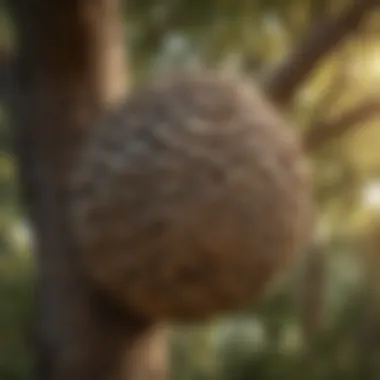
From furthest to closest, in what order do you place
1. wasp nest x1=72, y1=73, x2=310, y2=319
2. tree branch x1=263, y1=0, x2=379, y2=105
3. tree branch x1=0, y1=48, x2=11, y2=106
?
tree branch x1=0, y1=48, x2=11, y2=106, tree branch x1=263, y1=0, x2=379, y2=105, wasp nest x1=72, y1=73, x2=310, y2=319

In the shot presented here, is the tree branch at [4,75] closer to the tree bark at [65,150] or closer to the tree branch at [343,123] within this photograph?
the tree bark at [65,150]

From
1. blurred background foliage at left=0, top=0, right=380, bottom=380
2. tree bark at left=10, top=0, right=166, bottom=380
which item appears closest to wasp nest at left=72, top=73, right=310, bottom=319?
tree bark at left=10, top=0, right=166, bottom=380

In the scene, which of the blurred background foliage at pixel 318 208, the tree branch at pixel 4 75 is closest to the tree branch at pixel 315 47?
the blurred background foliage at pixel 318 208

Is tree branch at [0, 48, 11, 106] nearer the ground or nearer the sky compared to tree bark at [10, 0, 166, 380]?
nearer the sky

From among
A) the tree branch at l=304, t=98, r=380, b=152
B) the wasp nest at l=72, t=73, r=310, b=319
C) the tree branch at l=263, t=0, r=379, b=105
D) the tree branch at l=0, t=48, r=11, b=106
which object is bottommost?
the wasp nest at l=72, t=73, r=310, b=319

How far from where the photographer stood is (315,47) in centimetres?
59

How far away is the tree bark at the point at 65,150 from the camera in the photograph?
58cm

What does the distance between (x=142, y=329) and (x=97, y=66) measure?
0.18 m

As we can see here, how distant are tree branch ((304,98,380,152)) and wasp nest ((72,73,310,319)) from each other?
0.18 m

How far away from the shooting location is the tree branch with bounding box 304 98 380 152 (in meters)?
0.67

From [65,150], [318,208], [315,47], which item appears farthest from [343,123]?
[318,208]

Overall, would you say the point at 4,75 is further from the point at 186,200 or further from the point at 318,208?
the point at 318,208

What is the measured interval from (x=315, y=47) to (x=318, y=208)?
463mm

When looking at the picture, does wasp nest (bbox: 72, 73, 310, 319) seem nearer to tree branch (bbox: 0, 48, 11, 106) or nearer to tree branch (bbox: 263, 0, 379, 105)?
tree branch (bbox: 263, 0, 379, 105)
